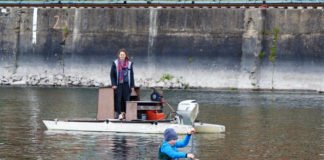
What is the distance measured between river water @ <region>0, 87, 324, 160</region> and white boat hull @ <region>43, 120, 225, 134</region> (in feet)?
1.19

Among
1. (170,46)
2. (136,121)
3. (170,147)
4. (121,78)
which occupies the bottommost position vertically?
(136,121)

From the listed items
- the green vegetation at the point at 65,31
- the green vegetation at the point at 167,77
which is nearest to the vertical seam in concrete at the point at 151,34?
the green vegetation at the point at 167,77

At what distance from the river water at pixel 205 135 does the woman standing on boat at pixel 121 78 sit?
3.77 feet

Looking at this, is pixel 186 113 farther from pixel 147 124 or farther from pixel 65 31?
pixel 65 31

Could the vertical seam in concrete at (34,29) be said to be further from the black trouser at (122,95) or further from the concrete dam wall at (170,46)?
the black trouser at (122,95)

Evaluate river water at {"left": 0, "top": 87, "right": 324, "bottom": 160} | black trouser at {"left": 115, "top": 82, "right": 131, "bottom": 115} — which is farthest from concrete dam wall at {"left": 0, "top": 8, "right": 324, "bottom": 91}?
black trouser at {"left": 115, "top": 82, "right": 131, "bottom": 115}

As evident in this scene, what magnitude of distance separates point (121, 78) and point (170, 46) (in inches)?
1428

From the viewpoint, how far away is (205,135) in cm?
3062

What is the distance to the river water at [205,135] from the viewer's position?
26094 mm

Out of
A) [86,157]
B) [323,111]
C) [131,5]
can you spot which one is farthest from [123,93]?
[131,5]

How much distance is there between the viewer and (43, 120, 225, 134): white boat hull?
30.1m

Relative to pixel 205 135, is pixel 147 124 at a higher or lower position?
higher

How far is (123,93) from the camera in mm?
30578

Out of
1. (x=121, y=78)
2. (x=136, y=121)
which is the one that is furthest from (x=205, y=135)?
(x=121, y=78)
